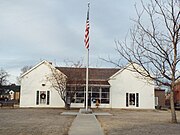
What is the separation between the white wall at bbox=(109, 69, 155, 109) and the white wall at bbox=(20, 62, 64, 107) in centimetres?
776

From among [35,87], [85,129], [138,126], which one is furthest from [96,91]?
[85,129]

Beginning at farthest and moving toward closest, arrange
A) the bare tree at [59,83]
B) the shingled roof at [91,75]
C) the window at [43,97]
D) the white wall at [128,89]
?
the white wall at [128,89] → the window at [43,97] → the shingled roof at [91,75] → the bare tree at [59,83]

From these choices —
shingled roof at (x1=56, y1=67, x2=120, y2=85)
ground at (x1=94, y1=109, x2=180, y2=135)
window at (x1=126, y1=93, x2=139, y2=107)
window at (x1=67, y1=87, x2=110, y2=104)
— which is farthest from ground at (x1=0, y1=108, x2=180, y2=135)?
window at (x1=126, y1=93, x2=139, y2=107)

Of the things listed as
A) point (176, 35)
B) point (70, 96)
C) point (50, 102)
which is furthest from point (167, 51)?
point (50, 102)

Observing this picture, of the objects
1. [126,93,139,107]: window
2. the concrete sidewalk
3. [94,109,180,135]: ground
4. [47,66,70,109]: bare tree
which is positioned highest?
[47,66,70,109]: bare tree

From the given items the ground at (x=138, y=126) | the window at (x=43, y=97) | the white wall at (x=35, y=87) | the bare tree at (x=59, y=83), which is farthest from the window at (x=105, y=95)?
the ground at (x=138, y=126)

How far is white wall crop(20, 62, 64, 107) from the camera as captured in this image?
45125 mm

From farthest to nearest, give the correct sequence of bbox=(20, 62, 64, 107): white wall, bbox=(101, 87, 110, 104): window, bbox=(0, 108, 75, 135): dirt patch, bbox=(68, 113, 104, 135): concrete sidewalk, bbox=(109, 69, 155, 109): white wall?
bbox=(101, 87, 110, 104): window, bbox=(109, 69, 155, 109): white wall, bbox=(20, 62, 64, 107): white wall, bbox=(0, 108, 75, 135): dirt patch, bbox=(68, 113, 104, 135): concrete sidewalk

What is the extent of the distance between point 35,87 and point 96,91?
342 inches

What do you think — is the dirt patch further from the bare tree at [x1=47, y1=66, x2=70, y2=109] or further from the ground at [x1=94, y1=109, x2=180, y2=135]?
the bare tree at [x1=47, y1=66, x2=70, y2=109]

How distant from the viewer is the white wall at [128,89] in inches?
1797

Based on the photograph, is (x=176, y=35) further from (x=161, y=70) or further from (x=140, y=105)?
(x=140, y=105)

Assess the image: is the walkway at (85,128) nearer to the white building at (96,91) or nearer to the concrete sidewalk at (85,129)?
the concrete sidewalk at (85,129)

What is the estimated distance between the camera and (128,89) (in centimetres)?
4606
